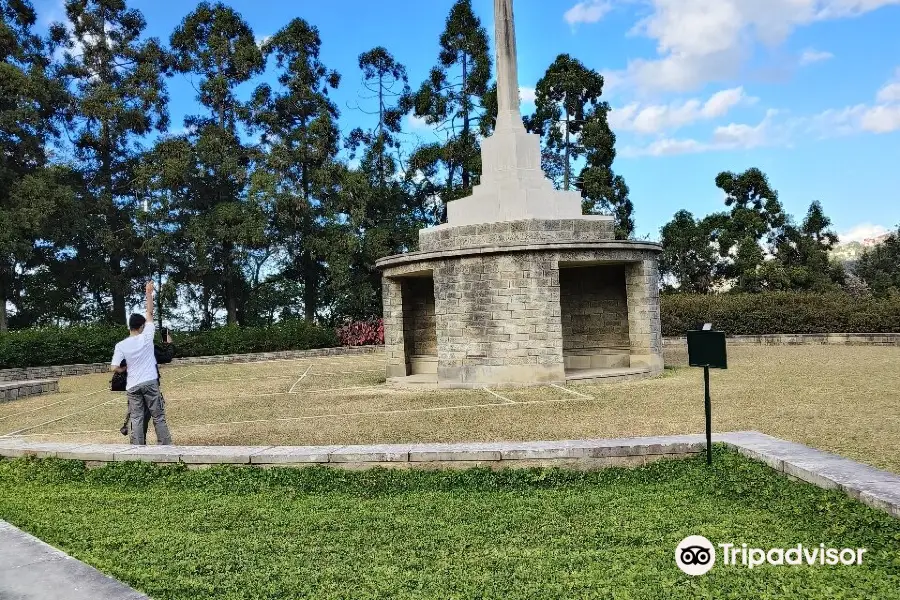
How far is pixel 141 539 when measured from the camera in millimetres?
4367

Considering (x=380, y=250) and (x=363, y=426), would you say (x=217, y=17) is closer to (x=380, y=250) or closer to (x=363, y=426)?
(x=380, y=250)

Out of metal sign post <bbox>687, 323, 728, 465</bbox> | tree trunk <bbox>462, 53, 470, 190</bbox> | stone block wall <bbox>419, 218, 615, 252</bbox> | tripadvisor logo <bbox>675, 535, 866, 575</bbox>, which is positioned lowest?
tripadvisor logo <bbox>675, 535, 866, 575</bbox>

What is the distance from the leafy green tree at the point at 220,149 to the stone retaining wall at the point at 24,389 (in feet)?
37.2

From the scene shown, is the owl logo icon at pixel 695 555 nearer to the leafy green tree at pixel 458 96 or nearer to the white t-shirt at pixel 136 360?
the white t-shirt at pixel 136 360

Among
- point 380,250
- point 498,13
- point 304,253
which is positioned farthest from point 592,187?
point 498,13

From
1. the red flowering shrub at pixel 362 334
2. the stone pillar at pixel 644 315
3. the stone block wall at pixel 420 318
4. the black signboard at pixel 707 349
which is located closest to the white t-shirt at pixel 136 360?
the black signboard at pixel 707 349

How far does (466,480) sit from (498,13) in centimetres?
1067

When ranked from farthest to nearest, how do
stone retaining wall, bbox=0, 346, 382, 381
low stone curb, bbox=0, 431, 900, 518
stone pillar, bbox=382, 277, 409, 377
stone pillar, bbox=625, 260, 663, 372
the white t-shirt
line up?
stone retaining wall, bbox=0, 346, 382, 381 → stone pillar, bbox=382, 277, 409, 377 → stone pillar, bbox=625, 260, 663, 372 → the white t-shirt → low stone curb, bbox=0, 431, 900, 518

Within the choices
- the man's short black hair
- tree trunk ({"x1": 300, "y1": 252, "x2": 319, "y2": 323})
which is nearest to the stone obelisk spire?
the man's short black hair

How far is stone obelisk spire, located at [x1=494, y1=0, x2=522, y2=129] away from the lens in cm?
1338

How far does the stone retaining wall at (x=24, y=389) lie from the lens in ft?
47.2

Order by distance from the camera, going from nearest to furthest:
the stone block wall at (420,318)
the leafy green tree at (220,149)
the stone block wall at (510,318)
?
the stone block wall at (510,318)
the stone block wall at (420,318)
the leafy green tree at (220,149)

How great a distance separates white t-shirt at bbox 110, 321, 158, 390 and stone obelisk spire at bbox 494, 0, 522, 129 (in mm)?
8432

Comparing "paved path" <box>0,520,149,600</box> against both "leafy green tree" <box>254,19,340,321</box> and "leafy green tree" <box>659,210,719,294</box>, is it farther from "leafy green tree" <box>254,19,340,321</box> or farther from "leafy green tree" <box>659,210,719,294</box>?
"leafy green tree" <box>659,210,719,294</box>
